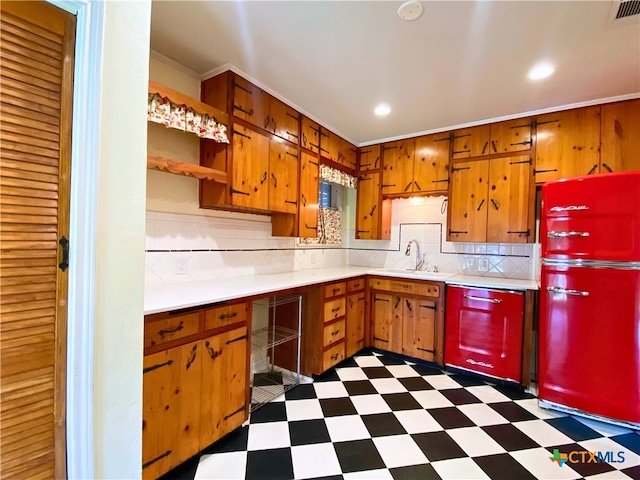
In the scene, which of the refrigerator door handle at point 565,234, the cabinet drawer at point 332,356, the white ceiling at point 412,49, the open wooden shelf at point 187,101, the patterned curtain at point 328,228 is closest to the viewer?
the white ceiling at point 412,49

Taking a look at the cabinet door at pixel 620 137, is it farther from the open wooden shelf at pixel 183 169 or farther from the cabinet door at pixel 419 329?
the open wooden shelf at pixel 183 169

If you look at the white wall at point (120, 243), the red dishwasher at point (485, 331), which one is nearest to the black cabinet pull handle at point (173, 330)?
the white wall at point (120, 243)

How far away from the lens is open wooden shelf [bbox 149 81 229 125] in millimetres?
1615

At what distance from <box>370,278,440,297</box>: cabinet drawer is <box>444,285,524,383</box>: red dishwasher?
0.50 ft

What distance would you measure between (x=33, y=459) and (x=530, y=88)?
328cm

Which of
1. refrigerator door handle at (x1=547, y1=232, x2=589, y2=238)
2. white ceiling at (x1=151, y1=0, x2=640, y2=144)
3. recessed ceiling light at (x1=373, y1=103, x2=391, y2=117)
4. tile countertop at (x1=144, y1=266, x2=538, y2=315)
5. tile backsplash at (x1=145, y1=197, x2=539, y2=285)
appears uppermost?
recessed ceiling light at (x1=373, y1=103, x2=391, y2=117)

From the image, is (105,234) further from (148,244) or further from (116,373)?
(148,244)

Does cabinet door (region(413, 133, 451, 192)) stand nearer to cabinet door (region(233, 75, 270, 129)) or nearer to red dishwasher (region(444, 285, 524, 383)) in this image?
red dishwasher (region(444, 285, 524, 383))

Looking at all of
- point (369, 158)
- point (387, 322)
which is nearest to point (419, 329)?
point (387, 322)

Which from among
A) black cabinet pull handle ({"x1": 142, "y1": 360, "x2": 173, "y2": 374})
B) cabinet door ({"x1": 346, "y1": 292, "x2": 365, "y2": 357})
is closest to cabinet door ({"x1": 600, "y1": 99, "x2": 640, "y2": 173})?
cabinet door ({"x1": 346, "y1": 292, "x2": 365, "y2": 357})

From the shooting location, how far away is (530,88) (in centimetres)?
220

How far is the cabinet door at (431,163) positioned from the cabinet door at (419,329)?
1.26m

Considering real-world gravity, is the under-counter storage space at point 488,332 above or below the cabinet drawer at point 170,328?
below

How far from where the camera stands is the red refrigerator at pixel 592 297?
72.2 inches
